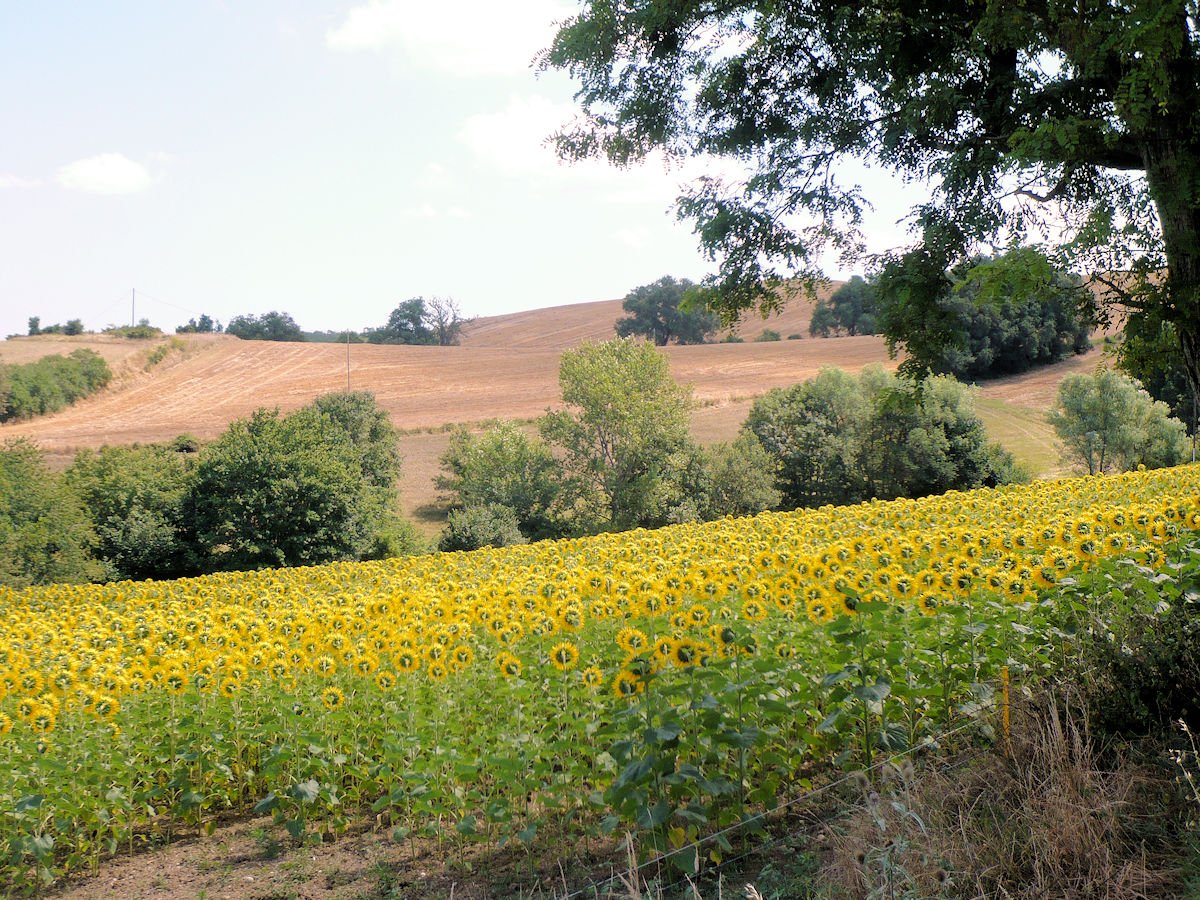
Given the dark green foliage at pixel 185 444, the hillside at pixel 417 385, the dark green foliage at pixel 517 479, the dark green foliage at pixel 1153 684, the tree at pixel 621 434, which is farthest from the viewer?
the hillside at pixel 417 385

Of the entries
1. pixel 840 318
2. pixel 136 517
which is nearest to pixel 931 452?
pixel 136 517

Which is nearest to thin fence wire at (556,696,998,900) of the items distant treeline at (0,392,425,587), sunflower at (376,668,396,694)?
sunflower at (376,668,396,694)

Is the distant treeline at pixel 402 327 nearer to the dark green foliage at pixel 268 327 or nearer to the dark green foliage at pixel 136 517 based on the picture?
the dark green foliage at pixel 268 327

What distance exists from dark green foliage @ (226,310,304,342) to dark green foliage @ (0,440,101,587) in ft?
248

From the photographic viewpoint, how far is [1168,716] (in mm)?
4246

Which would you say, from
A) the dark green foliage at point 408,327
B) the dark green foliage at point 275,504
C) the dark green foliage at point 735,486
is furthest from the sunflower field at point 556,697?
the dark green foliage at point 408,327

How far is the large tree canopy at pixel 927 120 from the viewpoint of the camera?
5398 mm

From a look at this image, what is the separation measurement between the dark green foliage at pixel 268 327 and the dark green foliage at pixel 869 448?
232 feet

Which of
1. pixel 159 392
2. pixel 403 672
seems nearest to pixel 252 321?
pixel 159 392

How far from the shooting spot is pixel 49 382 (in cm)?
6388

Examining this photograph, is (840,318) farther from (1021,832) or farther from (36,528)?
(1021,832)

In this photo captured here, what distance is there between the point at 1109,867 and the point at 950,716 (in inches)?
58.5

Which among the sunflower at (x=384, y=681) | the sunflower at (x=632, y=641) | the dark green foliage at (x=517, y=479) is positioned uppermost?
the sunflower at (x=632, y=641)

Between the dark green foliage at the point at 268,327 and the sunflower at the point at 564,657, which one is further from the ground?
the dark green foliage at the point at 268,327
